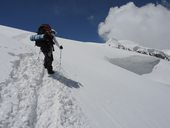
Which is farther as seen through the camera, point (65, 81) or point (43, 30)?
point (43, 30)

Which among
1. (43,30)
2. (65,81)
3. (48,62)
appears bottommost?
(65,81)

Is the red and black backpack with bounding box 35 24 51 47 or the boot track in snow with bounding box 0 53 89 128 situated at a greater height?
the red and black backpack with bounding box 35 24 51 47

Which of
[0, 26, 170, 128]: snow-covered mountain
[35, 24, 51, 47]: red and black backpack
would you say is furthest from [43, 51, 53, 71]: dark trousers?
[35, 24, 51, 47]: red and black backpack

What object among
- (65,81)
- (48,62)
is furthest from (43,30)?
(65,81)

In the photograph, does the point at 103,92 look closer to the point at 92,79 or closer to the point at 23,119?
the point at 92,79

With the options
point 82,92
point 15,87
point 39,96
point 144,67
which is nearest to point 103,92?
point 82,92

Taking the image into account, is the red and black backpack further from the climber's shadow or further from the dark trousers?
the climber's shadow

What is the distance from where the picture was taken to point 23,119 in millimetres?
6055

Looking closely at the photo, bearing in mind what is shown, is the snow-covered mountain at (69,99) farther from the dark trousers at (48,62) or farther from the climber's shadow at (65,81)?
the dark trousers at (48,62)

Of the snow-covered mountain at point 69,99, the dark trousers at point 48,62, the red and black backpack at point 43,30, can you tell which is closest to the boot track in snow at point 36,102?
the snow-covered mountain at point 69,99

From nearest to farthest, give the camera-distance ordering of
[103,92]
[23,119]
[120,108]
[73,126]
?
[23,119] → [73,126] → [120,108] → [103,92]

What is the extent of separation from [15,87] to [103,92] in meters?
4.16

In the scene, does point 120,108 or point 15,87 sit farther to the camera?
point 120,108

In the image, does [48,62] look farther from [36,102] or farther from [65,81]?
[36,102]
